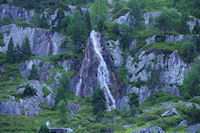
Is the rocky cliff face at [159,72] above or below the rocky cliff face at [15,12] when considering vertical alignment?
below

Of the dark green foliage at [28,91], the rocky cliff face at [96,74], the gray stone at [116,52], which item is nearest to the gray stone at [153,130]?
the rocky cliff face at [96,74]

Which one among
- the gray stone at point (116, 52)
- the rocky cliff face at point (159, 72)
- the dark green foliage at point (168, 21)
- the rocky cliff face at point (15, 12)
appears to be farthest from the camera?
the rocky cliff face at point (15, 12)

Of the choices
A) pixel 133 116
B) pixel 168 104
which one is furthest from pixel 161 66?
Result: pixel 133 116

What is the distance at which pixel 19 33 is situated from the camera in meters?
93.2

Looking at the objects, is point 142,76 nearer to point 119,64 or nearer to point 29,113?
point 119,64

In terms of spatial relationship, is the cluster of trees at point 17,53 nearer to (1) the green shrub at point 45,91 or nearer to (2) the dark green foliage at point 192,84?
(1) the green shrub at point 45,91

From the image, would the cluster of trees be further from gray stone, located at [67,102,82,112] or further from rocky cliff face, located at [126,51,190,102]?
rocky cliff face, located at [126,51,190,102]

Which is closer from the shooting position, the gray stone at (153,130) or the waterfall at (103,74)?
the gray stone at (153,130)

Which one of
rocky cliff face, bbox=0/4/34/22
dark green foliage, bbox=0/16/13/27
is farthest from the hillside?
rocky cliff face, bbox=0/4/34/22

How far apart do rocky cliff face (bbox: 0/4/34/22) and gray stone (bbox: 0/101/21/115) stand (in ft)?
195

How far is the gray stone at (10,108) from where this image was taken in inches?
2265

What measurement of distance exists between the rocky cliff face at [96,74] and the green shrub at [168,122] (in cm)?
2385

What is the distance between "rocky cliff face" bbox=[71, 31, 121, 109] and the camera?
73.2 m

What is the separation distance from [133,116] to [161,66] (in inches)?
735
